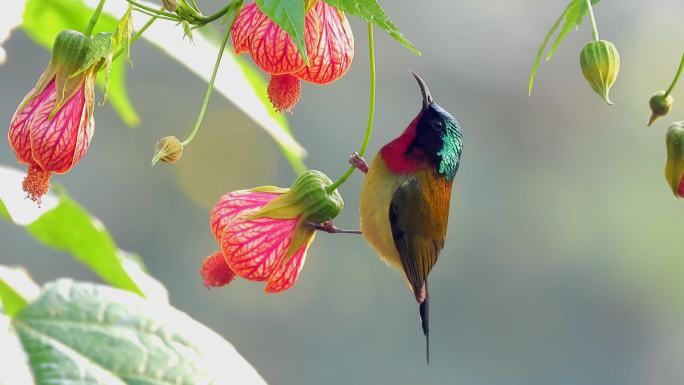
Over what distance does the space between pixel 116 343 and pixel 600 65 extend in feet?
1.10

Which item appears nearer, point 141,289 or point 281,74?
point 281,74

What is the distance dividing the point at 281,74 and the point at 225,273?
0.15m

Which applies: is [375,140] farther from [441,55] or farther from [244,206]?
[244,206]

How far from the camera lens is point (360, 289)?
383cm

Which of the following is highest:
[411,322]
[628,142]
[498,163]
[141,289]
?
[628,142]

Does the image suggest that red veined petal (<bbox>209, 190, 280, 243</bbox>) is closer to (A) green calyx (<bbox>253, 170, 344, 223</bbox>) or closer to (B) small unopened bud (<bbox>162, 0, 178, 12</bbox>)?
(A) green calyx (<bbox>253, 170, 344, 223</bbox>)

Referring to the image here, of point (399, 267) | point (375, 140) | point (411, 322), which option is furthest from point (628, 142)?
point (399, 267)

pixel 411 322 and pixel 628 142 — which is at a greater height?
pixel 628 142

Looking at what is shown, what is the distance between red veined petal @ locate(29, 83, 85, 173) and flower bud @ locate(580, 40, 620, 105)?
310mm

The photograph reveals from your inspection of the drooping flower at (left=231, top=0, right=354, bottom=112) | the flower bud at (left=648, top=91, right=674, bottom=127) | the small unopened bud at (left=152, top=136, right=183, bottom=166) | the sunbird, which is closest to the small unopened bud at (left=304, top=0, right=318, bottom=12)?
the drooping flower at (left=231, top=0, right=354, bottom=112)

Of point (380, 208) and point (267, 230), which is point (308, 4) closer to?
point (267, 230)

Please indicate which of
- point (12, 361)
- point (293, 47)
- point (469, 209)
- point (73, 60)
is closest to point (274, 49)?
point (293, 47)

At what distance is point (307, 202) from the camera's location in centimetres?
71

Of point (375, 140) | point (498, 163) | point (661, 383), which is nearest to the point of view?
point (375, 140)
